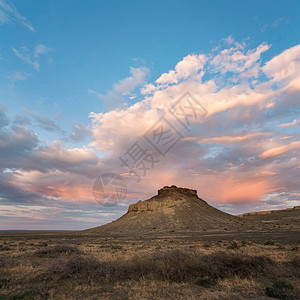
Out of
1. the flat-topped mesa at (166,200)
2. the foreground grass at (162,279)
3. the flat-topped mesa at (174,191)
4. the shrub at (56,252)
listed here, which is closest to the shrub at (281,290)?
the foreground grass at (162,279)

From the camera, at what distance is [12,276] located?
11.9 metres

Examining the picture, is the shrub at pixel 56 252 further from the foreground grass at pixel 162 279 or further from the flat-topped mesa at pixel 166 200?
the flat-topped mesa at pixel 166 200

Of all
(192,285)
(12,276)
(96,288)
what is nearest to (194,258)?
(192,285)

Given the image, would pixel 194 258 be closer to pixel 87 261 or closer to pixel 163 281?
pixel 163 281

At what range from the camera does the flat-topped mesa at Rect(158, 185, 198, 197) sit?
126 metres

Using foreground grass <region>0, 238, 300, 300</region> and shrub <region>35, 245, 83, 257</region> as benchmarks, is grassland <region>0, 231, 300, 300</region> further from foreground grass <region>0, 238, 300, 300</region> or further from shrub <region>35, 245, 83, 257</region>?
shrub <region>35, 245, 83, 257</region>

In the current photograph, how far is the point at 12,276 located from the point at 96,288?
216 inches

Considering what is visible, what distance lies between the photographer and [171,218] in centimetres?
9556

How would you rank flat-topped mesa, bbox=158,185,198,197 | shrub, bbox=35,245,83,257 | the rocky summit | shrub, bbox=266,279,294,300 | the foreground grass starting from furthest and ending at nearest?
flat-topped mesa, bbox=158,185,198,197
the rocky summit
shrub, bbox=35,245,83,257
the foreground grass
shrub, bbox=266,279,294,300

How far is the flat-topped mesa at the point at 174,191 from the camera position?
126m

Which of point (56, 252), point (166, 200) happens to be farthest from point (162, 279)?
point (166, 200)

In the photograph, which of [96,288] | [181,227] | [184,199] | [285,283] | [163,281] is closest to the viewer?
[285,283]

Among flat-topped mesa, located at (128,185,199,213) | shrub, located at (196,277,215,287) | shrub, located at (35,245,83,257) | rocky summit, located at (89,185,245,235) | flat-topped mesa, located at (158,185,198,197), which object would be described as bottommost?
shrub, located at (196,277,215,287)

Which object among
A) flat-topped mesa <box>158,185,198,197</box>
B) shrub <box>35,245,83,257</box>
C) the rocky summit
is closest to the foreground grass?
shrub <box>35,245,83,257</box>
